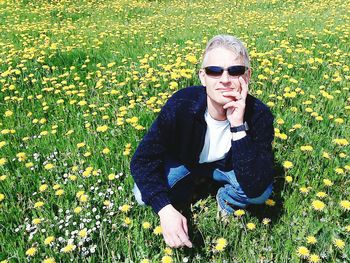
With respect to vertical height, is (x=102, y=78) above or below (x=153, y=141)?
below

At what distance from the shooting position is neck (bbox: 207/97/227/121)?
2352 mm

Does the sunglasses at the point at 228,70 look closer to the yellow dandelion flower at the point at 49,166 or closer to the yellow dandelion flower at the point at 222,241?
the yellow dandelion flower at the point at 222,241

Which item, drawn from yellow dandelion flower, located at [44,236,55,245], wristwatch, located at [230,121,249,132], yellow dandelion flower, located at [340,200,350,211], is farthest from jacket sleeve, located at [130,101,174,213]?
yellow dandelion flower, located at [340,200,350,211]

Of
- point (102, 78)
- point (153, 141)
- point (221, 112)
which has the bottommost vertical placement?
point (102, 78)

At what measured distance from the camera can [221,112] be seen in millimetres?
2381

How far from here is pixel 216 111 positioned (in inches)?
93.9

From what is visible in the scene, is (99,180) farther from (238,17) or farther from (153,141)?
(238,17)

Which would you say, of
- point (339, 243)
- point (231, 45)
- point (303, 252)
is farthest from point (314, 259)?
point (231, 45)

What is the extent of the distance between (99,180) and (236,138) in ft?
4.38

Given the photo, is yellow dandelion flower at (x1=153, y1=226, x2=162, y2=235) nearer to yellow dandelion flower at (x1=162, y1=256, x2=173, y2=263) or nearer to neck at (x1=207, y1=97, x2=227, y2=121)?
yellow dandelion flower at (x1=162, y1=256, x2=173, y2=263)

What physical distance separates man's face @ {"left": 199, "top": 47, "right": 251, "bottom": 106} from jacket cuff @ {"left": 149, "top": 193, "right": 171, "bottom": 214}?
0.74 metres

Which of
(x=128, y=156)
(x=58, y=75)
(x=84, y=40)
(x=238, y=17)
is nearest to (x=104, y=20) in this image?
(x=84, y=40)

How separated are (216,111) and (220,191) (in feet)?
2.30

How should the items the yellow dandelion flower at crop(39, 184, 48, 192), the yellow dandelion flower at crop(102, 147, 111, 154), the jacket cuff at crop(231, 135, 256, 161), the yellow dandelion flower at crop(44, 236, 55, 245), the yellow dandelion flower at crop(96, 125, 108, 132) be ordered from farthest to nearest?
the yellow dandelion flower at crop(96, 125, 108, 132) → the yellow dandelion flower at crop(102, 147, 111, 154) → the yellow dandelion flower at crop(39, 184, 48, 192) → the yellow dandelion flower at crop(44, 236, 55, 245) → the jacket cuff at crop(231, 135, 256, 161)
